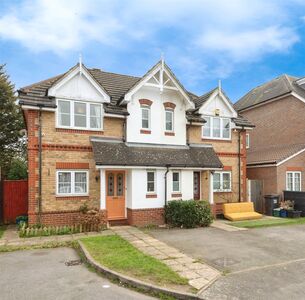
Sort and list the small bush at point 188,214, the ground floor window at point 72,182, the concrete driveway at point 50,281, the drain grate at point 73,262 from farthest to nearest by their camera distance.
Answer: the small bush at point 188,214 → the ground floor window at point 72,182 → the drain grate at point 73,262 → the concrete driveway at point 50,281

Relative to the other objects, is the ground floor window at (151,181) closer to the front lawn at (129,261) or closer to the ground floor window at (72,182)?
the ground floor window at (72,182)

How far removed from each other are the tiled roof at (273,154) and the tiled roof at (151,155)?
530 cm

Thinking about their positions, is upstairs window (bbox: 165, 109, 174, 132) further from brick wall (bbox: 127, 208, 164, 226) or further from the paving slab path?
the paving slab path

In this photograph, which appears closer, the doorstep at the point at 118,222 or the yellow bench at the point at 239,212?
the doorstep at the point at 118,222

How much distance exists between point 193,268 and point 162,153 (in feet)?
27.9

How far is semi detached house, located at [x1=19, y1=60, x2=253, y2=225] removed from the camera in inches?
545

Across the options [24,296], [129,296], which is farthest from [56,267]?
[129,296]

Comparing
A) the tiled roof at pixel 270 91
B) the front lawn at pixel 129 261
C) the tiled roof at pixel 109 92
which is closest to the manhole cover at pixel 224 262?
the front lawn at pixel 129 261

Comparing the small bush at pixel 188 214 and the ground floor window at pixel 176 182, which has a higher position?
the ground floor window at pixel 176 182

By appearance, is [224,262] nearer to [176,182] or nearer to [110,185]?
Answer: [176,182]

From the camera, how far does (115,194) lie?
15.2m

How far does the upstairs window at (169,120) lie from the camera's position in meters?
16.8

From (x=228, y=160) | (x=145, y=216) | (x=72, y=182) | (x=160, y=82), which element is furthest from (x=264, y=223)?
(x=72, y=182)

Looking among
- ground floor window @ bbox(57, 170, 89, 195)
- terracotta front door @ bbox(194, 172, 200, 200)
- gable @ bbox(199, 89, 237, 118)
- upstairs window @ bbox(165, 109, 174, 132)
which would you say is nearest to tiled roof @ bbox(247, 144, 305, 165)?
gable @ bbox(199, 89, 237, 118)
